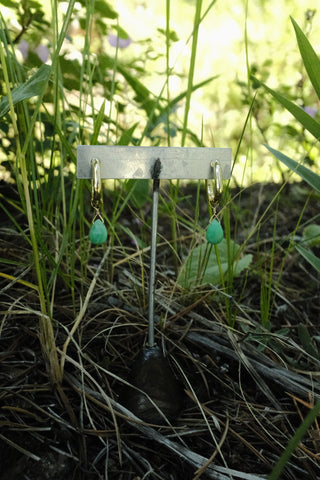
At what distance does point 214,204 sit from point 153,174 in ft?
0.37

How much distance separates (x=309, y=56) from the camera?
76 cm

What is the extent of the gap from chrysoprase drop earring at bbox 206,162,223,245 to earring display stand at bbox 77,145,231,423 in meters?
0.02

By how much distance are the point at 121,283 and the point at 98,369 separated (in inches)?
11.1

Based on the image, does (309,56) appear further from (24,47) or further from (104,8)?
(24,47)

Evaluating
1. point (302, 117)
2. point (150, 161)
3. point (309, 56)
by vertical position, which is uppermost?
point (309, 56)

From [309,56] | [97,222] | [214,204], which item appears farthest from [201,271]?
[309,56]

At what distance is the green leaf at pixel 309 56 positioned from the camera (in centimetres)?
75

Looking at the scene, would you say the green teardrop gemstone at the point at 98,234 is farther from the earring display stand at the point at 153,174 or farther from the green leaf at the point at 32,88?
the green leaf at the point at 32,88

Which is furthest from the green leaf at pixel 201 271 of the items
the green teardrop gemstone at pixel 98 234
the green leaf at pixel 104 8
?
the green leaf at pixel 104 8

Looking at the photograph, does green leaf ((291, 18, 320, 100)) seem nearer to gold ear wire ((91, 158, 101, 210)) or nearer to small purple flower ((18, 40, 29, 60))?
gold ear wire ((91, 158, 101, 210))

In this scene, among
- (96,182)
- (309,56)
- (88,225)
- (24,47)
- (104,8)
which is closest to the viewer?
(96,182)

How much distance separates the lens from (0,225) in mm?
1067

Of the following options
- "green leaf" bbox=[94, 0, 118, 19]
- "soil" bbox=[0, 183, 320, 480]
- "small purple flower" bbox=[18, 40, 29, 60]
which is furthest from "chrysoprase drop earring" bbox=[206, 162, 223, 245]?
"small purple flower" bbox=[18, 40, 29, 60]

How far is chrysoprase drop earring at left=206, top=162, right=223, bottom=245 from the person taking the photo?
0.63 m
